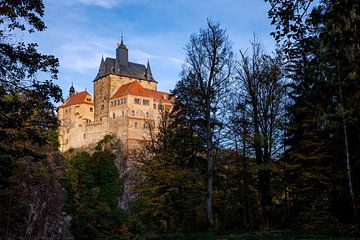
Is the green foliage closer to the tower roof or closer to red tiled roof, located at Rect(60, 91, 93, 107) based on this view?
the tower roof

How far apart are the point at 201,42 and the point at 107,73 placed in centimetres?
4871

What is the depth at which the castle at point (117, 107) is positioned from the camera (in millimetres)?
56156

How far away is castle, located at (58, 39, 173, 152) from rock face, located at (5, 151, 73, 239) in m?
16.5

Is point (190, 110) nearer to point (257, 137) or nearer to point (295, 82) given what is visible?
point (257, 137)

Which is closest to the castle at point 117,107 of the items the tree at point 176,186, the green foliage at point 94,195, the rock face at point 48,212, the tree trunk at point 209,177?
the green foliage at point 94,195

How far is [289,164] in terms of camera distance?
1691 centimetres

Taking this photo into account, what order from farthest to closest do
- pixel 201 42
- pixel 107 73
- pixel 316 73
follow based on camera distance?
pixel 107 73, pixel 201 42, pixel 316 73

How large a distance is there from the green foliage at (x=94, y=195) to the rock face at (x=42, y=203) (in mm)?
1309

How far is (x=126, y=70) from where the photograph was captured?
65500 millimetres

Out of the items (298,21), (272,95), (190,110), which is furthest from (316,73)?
(298,21)

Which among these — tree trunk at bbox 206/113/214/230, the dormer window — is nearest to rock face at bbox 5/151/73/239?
tree trunk at bbox 206/113/214/230

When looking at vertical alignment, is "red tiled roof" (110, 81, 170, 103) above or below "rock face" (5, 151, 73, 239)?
above

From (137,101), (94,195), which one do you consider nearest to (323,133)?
(94,195)

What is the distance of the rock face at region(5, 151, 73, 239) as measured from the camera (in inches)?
1237
